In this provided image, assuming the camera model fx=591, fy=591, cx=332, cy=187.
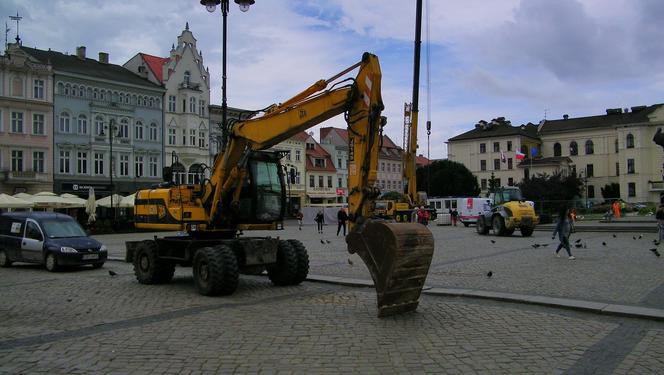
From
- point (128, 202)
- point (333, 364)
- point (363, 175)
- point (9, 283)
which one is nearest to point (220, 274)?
point (363, 175)

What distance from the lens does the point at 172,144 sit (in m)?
65.1

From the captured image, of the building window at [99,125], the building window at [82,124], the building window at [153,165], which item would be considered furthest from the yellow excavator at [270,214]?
the building window at [153,165]

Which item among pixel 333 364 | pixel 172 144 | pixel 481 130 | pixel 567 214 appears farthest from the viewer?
pixel 481 130

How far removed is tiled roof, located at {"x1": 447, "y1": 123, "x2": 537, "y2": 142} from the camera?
110m

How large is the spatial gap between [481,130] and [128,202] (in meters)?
87.1

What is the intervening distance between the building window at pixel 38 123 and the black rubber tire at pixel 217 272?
48699mm

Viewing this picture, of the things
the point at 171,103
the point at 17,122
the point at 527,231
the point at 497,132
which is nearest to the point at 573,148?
the point at 497,132

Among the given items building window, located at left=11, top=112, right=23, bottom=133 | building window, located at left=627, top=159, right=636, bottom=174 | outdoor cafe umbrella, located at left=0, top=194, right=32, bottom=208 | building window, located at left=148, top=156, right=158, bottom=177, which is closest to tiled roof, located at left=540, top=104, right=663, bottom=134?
building window, located at left=627, top=159, right=636, bottom=174

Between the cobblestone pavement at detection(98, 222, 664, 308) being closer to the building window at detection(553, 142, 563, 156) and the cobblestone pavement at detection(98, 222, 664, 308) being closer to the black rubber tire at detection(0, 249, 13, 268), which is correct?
the black rubber tire at detection(0, 249, 13, 268)

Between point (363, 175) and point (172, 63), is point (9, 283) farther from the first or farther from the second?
point (172, 63)

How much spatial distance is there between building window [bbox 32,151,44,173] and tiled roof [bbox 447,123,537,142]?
81.1m

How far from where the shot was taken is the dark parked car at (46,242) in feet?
56.9

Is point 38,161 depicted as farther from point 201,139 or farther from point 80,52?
Answer: point 201,139

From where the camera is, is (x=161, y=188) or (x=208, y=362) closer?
(x=208, y=362)
